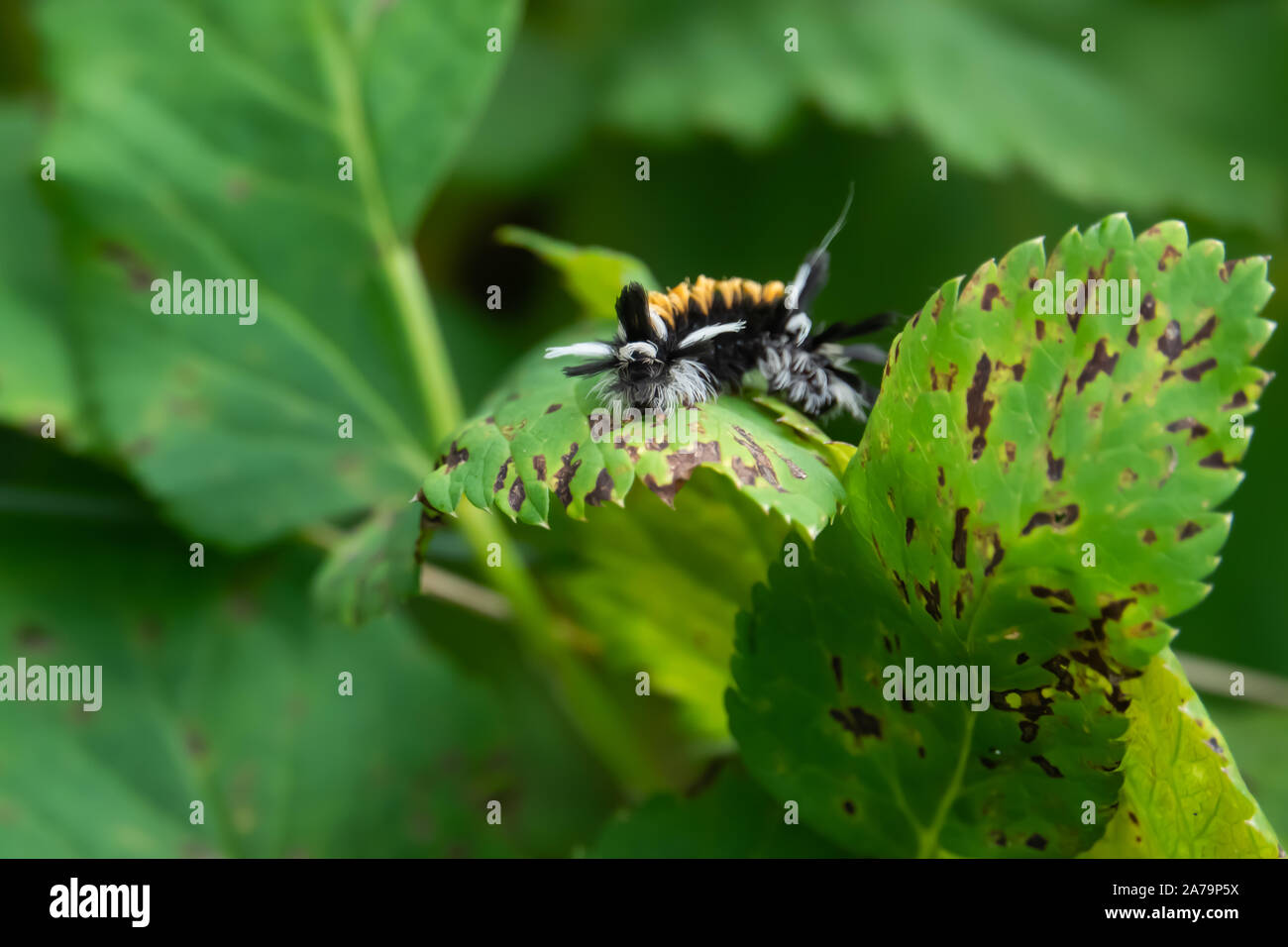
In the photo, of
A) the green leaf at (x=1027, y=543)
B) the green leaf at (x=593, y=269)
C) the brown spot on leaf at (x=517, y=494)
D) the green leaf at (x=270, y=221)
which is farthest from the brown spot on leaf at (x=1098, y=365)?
the green leaf at (x=270, y=221)

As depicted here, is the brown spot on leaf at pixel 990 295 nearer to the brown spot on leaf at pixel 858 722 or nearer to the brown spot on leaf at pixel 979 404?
the brown spot on leaf at pixel 979 404

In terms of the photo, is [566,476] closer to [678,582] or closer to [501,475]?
[501,475]

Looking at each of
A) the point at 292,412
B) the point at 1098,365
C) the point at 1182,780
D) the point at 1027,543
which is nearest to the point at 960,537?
the point at 1027,543

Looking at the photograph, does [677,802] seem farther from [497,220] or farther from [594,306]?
[497,220]

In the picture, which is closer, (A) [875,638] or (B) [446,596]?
(A) [875,638]

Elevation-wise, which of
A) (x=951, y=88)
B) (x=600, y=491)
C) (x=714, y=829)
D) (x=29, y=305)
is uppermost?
(x=951, y=88)

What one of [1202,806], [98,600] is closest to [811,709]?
[1202,806]
